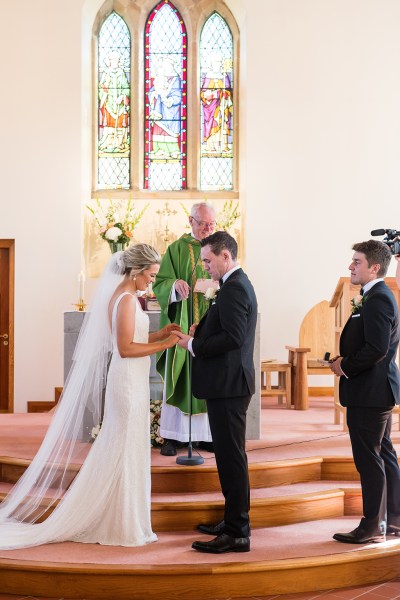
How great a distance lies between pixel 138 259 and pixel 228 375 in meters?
0.88

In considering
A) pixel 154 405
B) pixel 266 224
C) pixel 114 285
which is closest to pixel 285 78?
pixel 266 224

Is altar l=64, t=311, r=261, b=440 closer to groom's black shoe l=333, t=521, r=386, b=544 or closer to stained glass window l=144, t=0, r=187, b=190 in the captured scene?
groom's black shoe l=333, t=521, r=386, b=544

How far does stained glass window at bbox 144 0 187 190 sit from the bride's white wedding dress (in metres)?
6.64

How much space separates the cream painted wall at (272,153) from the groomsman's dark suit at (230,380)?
574 centimetres

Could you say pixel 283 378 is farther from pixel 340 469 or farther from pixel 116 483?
pixel 116 483

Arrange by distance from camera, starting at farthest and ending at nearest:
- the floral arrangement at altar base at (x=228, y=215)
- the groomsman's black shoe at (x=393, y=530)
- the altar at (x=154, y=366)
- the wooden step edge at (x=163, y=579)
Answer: the floral arrangement at altar base at (x=228, y=215) < the altar at (x=154, y=366) < the groomsman's black shoe at (x=393, y=530) < the wooden step edge at (x=163, y=579)

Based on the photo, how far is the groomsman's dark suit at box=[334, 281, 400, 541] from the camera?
190 inches

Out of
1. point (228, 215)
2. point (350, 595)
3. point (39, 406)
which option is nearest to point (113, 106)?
point (228, 215)

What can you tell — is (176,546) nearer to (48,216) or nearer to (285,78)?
(48,216)

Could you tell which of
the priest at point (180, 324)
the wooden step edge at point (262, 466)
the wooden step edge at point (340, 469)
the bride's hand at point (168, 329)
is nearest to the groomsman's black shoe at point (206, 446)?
the priest at point (180, 324)

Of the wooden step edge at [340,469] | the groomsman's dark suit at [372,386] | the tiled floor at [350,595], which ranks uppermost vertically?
the groomsman's dark suit at [372,386]

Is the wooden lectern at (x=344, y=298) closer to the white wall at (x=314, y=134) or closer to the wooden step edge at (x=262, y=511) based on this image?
the wooden step edge at (x=262, y=511)

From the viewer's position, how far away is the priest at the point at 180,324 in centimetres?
632

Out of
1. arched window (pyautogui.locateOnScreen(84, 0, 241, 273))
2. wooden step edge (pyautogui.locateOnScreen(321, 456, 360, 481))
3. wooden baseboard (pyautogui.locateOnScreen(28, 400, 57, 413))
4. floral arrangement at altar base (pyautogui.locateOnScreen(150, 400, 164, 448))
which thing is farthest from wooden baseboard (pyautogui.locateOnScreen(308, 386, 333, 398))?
wooden step edge (pyautogui.locateOnScreen(321, 456, 360, 481))
